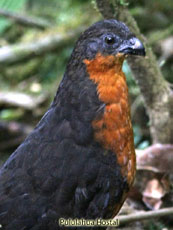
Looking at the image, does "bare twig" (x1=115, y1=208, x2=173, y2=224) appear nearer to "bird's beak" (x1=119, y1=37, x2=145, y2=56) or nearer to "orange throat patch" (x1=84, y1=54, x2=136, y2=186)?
"orange throat patch" (x1=84, y1=54, x2=136, y2=186)

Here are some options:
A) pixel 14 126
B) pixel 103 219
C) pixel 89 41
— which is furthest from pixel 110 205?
pixel 14 126

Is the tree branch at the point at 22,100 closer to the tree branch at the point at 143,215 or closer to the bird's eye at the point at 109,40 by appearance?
the tree branch at the point at 143,215

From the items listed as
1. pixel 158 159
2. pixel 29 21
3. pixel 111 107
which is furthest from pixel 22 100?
pixel 111 107

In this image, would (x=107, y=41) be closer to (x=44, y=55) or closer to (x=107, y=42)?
(x=107, y=42)

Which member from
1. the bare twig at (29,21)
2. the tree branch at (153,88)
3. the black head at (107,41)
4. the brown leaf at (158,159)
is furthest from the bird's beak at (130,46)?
the bare twig at (29,21)

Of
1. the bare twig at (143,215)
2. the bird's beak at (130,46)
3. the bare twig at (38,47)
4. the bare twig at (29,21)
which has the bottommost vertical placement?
the bare twig at (143,215)

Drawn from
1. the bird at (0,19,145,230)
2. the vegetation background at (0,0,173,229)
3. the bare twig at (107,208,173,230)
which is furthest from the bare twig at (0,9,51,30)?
the bird at (0,19,145,230)
